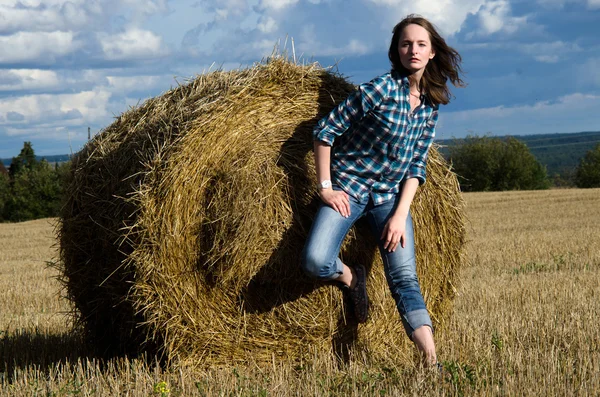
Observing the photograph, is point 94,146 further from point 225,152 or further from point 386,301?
point 386,301

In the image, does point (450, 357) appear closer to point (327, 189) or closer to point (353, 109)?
point (327, 189)

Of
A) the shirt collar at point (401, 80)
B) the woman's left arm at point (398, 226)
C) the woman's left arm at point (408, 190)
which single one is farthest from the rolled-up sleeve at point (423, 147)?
the shirt collar at point (401, 80)

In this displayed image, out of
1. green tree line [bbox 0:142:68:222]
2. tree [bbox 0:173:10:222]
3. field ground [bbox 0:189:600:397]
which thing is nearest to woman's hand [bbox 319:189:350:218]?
field ground [bbox 0:189:600:397]

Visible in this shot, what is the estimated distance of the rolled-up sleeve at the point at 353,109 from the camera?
458 cm

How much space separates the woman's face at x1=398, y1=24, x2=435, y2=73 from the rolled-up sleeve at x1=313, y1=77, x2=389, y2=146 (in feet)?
0.67

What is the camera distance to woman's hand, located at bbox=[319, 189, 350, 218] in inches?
180

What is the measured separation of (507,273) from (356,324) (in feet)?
16.1

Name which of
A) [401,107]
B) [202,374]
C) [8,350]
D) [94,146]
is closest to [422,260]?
[401,107]

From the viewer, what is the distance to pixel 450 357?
4891 mm

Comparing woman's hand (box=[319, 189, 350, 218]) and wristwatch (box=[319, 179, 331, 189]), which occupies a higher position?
wristwatch (box=[319, 179, 331, 189])

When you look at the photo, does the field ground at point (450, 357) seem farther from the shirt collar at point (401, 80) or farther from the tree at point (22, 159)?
the tree at point (22, 159)

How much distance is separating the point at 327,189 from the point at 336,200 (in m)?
0.09

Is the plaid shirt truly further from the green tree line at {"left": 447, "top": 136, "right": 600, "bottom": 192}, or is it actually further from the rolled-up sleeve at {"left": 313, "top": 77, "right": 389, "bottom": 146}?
the green tree line at {"left": 447, "top": 136, "right": 600, "bottom": 192}

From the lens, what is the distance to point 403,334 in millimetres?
5535
